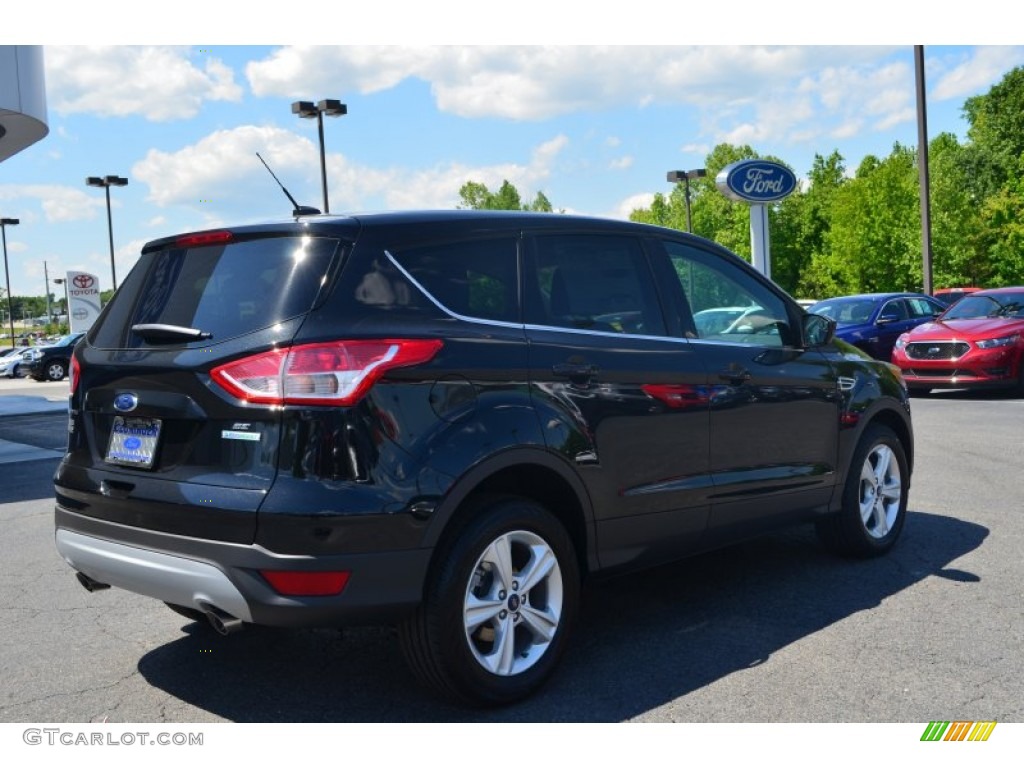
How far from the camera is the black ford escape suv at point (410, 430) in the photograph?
3.36 m

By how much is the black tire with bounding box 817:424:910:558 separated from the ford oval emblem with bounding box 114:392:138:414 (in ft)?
11.6

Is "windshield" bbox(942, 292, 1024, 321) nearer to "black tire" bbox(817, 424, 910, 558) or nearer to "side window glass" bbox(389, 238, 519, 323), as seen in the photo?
"black tire" bbox(817, 424, 910, 558)

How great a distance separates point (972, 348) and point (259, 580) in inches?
529

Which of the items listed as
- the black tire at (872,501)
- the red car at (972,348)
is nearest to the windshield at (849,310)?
the red car at (972,348)

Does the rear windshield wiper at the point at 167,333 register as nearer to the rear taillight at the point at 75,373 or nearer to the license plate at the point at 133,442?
the license plate at the point at 133,442

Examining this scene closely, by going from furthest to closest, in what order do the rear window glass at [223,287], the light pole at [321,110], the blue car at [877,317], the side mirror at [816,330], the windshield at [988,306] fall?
the light pole at [321,110] < the blue car at [877,317] < the windshield at [988,306] < the side mirror at [816,330] < the rear window glass at [223,287]

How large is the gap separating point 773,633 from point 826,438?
1.27 m

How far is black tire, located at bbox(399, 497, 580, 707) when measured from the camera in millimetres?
3557

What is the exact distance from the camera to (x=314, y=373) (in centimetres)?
336

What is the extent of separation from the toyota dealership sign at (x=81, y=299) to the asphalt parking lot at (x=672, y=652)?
37643 mm

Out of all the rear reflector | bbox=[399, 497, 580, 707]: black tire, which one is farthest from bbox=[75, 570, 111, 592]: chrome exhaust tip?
bbox=[399, 497, 580, 707]: black tire

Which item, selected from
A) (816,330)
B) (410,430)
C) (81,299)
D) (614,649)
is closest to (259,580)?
(410,430)

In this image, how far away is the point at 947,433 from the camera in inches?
434

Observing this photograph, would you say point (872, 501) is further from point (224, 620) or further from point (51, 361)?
point (51, 361)
